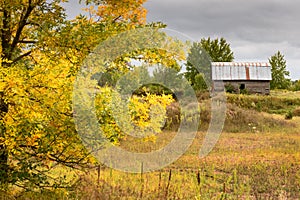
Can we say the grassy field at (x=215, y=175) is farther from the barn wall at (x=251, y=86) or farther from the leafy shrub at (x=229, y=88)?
the barn wall at (x=251, y=86)

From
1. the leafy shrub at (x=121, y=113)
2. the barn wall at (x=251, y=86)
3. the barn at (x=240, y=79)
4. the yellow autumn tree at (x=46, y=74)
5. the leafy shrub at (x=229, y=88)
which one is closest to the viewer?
the yellow autumn tree at (x=46, y=74)

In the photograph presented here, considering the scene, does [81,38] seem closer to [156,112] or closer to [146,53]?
[146,53]

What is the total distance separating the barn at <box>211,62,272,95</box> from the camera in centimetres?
4672

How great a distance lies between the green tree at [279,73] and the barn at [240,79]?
412 inches

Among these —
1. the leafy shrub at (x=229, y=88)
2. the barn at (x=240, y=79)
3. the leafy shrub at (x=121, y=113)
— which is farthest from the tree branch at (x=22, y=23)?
the barn at (x=240, y=79)

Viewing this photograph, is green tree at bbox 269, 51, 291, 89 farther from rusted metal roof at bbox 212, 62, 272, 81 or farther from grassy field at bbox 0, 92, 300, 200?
grassy field at bbox 0, 92, 300, 200

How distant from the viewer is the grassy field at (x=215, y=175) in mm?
8172

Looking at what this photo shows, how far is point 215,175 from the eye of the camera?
11016 mm

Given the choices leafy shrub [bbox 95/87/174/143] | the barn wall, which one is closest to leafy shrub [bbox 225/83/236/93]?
the barn wall

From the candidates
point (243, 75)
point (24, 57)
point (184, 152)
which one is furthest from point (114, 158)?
point (243, 75)

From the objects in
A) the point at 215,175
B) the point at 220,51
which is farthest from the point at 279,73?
the point at 215,175

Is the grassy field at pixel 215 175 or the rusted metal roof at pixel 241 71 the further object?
the rusted metal roof at pixel 241 71

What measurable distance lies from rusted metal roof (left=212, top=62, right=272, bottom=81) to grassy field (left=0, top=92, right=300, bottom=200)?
2657cm

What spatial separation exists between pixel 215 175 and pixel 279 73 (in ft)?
166
